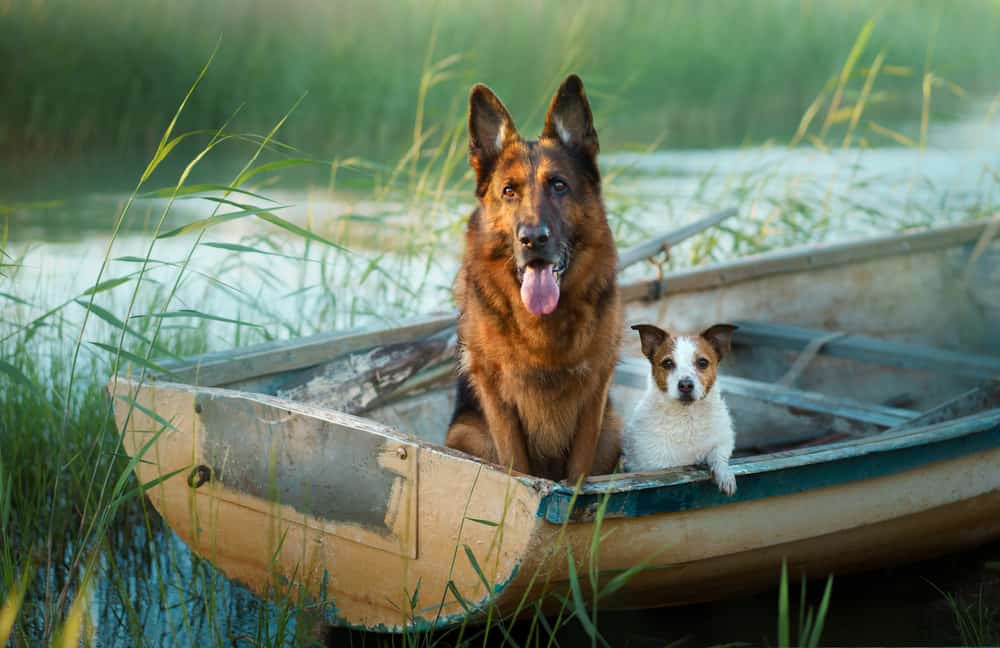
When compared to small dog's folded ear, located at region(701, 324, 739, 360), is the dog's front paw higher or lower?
lower

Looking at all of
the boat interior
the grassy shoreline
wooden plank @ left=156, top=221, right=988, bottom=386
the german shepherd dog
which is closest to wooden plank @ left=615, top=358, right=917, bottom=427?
the boat interior

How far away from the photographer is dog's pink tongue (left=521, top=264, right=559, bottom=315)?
3.29 metres

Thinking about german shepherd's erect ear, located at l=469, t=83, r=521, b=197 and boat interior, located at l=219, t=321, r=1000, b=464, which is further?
boat interior, located at l=219, t=321, r=1000, b=464

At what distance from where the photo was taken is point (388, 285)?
7.52m

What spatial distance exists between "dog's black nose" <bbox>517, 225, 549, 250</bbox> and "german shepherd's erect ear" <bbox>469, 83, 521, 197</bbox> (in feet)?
1.27

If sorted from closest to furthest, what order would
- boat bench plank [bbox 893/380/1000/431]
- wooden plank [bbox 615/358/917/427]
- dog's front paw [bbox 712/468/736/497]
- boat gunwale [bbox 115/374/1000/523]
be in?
boat gunwale [bbox 115/374/1000/523] → dog's front paw [bbox 712/468/736/497] → boat bench plank [bbox 893/380/1000/431] → wooden plank [bbox 615/358/917/427]

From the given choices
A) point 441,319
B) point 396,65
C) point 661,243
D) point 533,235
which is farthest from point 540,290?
point 396,65

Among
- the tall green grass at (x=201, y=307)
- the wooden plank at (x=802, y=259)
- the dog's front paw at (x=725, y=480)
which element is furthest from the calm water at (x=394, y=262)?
the wooden plank at (x=802, y=259)

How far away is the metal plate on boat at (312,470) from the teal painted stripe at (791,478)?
540 mm

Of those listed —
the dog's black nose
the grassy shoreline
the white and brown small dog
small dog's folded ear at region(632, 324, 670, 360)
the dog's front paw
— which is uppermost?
the grassy shoreline

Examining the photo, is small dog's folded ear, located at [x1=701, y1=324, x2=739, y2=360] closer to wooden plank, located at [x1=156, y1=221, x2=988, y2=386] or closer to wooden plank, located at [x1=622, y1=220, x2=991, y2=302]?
wooden plank, located at [x1=156, y1=221, x2=988, y2=386]

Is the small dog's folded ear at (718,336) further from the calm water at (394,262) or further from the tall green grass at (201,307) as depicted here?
the calm water at (394,262)

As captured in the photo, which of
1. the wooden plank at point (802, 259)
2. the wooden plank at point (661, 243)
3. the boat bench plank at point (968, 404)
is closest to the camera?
the boat bench plank at point (968, 404)

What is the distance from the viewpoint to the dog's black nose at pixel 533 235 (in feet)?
10.4
